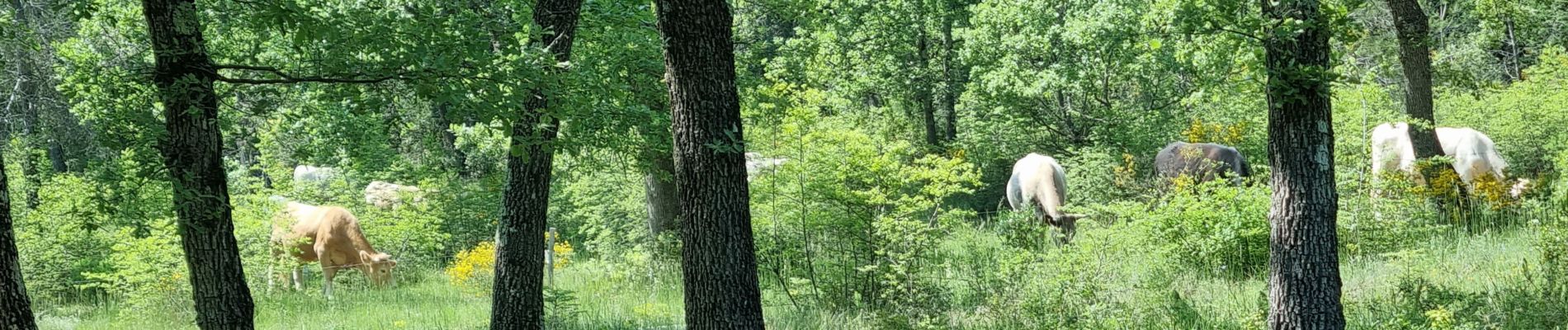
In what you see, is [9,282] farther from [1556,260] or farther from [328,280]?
[328,280]

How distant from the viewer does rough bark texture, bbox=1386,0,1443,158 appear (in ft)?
37.9

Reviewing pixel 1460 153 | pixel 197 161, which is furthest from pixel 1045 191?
pixel 197 161

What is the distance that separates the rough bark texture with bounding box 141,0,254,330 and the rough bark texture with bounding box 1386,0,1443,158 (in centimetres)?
1039

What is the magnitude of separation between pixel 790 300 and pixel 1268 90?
5.00 m

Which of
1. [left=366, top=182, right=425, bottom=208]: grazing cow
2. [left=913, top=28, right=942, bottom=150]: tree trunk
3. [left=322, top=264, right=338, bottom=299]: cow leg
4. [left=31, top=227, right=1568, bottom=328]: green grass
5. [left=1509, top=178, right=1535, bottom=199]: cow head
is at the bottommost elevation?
[left=31, top=227, right=1568, bottom=328]: green grass

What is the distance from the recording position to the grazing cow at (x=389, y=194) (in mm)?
20328

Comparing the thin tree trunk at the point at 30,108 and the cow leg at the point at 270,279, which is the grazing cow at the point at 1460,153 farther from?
the thin tree trunk at the point at 30,108

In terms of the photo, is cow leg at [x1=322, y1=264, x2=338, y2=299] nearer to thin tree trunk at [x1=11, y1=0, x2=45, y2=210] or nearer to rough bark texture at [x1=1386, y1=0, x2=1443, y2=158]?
thin tree trunk at [x1=11, y1=0, x2=45, y2=210]

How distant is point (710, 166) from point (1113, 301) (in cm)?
406

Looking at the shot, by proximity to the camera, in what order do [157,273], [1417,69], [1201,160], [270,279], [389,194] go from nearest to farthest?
1. [1417,69]
2. [157,273]
3. [270,279]
4. [1201,160]
5. [389,194]

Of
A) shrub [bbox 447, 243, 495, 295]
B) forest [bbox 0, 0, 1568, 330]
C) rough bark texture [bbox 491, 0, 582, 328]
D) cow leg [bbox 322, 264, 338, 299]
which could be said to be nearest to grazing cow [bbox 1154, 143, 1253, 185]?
forest [bbox 0, 0, 1568, 330]

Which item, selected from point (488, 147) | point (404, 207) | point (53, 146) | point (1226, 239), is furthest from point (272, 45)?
point (53, 146)

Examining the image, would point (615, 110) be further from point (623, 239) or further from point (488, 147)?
point (623, 239)

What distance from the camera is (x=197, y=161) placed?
5.71 m
